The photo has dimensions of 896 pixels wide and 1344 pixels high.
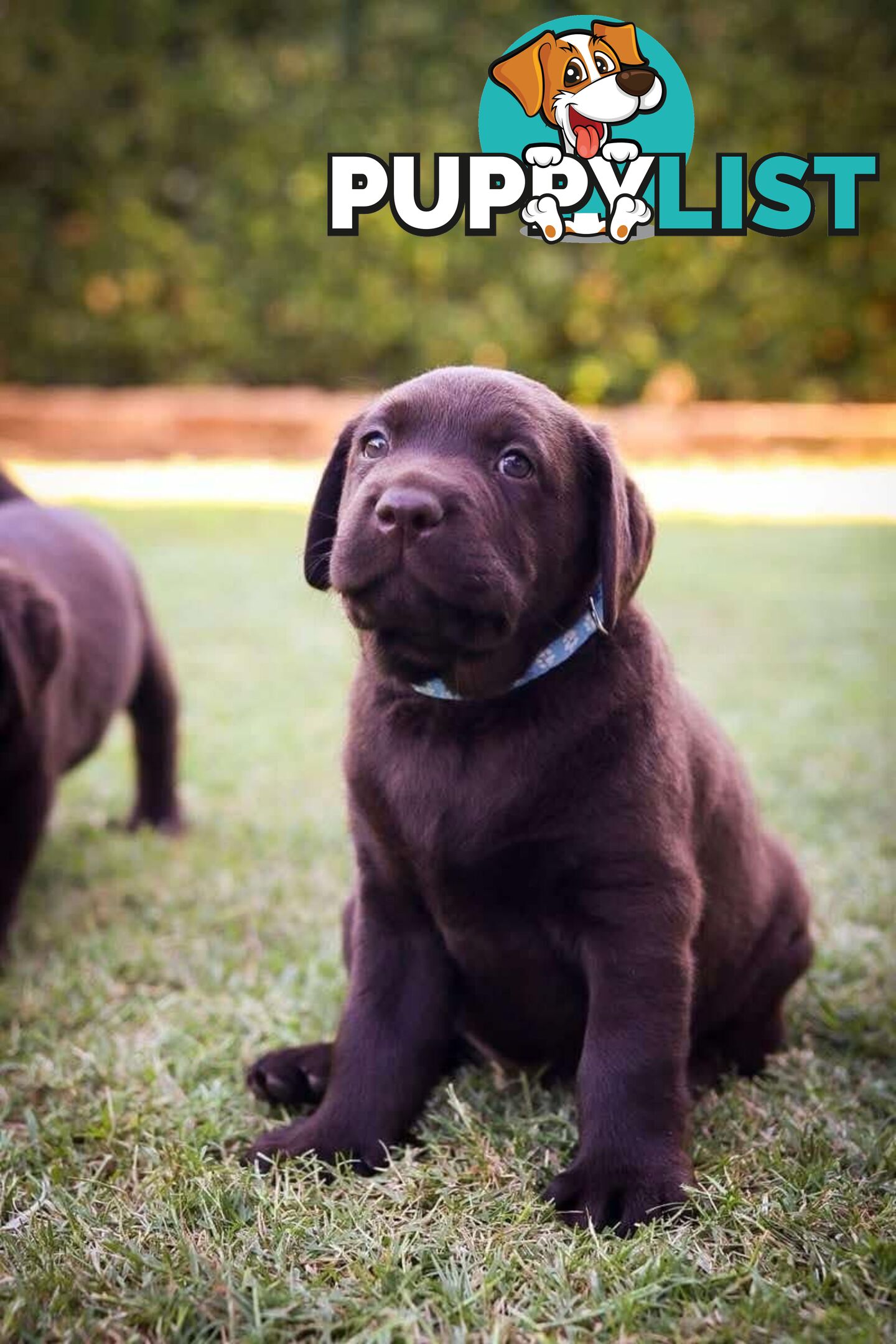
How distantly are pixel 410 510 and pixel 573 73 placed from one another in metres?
1.51

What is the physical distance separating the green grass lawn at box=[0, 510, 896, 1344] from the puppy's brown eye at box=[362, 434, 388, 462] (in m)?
1.11

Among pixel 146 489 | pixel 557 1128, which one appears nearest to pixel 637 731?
pixel 557 1128

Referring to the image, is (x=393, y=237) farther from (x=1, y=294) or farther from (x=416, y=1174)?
(x=416, y=1174)

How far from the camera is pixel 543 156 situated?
9.89 feet

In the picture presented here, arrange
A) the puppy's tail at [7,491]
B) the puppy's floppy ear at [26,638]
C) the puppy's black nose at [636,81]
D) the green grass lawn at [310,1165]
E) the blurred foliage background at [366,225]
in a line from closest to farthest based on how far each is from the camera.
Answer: the green grass lawn at [310,1165] < the puppy's black nose at [636,81] < the puppy's floppy ear at [26,638] < the puppy's tail at [7,491] < the blurred foliage background at [366,225]

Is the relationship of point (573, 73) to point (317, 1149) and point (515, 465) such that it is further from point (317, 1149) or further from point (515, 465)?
point (317, 1149)

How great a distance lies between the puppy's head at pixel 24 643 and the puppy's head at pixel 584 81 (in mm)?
1648

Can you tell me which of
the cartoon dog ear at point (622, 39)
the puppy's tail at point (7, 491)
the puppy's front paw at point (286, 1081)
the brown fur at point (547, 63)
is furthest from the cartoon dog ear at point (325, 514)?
the puppy's tail at point (7, 491)

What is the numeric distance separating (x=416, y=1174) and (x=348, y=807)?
2.00 feet

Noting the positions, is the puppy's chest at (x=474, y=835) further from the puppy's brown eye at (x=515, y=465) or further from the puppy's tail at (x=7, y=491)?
the puppy's tail at (x=7, y=491)

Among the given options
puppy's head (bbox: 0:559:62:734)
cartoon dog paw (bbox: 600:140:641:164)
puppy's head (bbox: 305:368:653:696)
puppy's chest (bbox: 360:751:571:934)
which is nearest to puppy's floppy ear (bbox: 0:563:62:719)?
puppy's head (bbox: 0:559:62:734)

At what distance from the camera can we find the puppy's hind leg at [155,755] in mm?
4562

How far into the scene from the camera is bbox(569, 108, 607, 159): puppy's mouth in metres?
2.95

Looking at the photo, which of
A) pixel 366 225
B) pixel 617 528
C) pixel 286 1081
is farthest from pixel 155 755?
pixel 366 225
